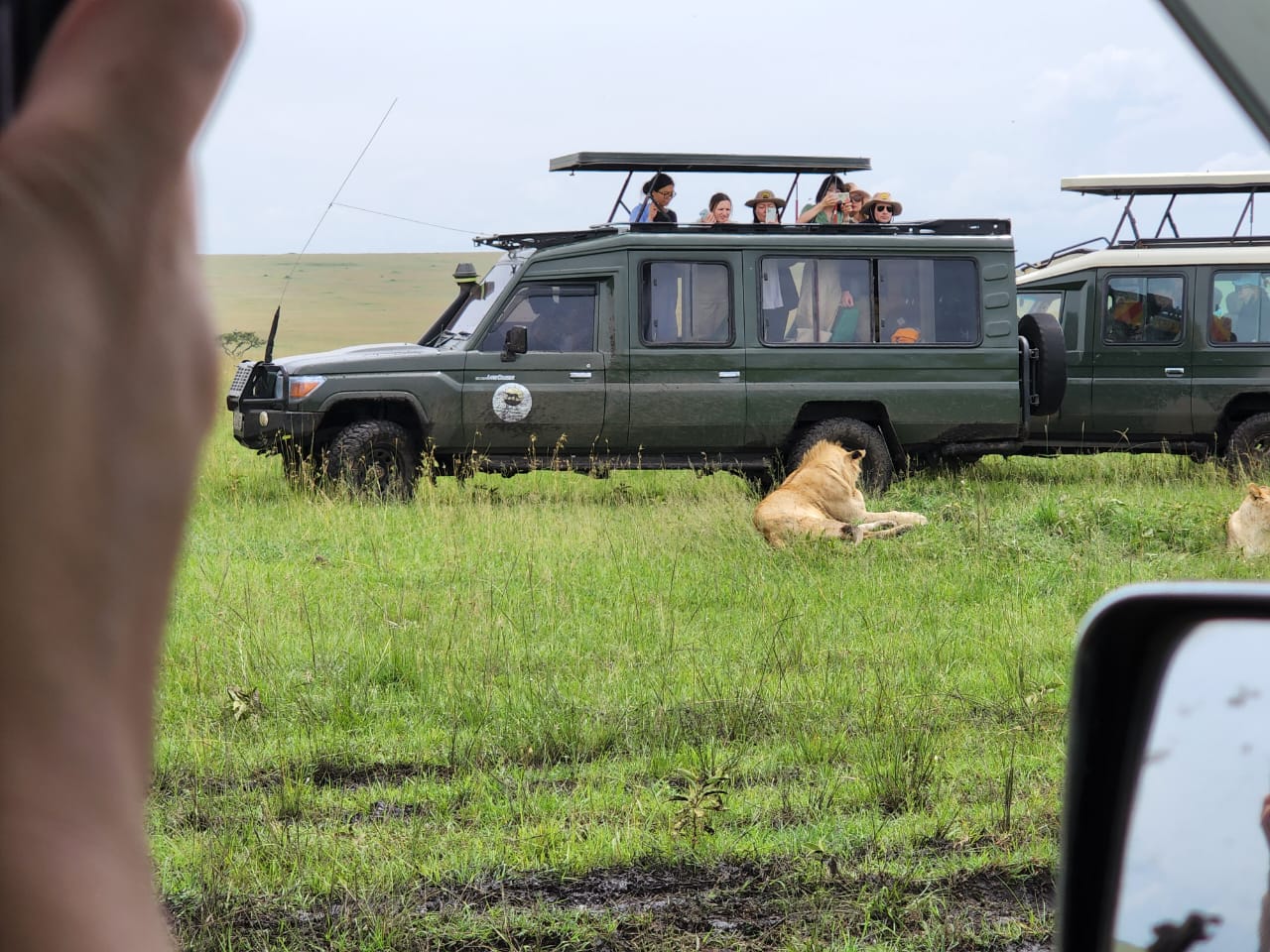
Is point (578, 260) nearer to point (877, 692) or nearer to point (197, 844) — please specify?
point (877, 692)

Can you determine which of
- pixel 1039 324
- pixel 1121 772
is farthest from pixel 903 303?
pixel 1121 772

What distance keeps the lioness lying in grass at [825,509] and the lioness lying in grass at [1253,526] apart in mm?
1695

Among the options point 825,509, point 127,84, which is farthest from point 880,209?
point 127,84

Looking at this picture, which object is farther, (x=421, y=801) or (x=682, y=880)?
(x=421, y=801)

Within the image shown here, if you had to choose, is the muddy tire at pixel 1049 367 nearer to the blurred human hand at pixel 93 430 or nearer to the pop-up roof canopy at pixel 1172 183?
the pop-up roof canopy at pixel 1172 183

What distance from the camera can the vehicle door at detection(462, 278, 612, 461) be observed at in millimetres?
9570

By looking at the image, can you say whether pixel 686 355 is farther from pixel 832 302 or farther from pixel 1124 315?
pixel 1124 315

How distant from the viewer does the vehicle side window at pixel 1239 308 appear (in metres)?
11.7

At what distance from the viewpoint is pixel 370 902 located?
3.03m

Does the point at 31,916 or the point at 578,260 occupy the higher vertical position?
the point at 578,260

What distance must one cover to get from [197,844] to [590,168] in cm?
791

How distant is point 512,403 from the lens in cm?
956

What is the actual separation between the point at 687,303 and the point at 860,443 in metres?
1.64

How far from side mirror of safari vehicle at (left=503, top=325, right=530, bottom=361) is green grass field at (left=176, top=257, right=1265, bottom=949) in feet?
5.97
